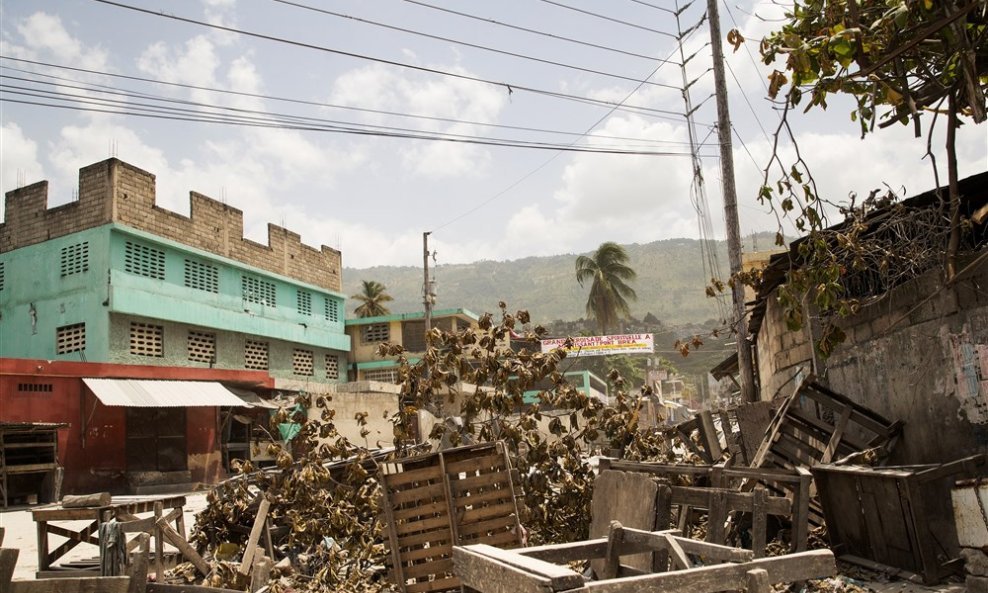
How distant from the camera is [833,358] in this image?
10.9 m

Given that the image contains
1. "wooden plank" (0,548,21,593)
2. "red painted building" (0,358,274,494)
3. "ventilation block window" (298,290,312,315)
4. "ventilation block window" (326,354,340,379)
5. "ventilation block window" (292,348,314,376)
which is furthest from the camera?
"ventilation block window" (326,354,340,379)

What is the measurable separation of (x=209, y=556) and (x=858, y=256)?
8697 millimetres

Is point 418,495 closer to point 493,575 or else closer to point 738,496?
point 738,496

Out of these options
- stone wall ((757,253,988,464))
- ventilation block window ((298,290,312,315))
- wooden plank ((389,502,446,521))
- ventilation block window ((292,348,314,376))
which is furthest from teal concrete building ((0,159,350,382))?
stone wall ((757,253,988,464))

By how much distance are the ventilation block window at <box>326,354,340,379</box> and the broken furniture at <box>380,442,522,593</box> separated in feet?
108

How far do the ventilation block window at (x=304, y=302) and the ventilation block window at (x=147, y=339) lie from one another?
9.84m

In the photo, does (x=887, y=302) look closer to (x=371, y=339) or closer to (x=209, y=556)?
(x=209, y=556)

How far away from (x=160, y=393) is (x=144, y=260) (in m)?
7.76

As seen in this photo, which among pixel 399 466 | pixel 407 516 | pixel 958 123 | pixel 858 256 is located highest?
pixel 958 123

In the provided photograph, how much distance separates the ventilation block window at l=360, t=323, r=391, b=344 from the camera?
45438 millimetres

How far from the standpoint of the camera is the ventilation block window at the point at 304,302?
37.4 metres

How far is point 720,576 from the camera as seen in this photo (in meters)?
3.15

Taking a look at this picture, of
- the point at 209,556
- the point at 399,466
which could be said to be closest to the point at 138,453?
the point at 209,556

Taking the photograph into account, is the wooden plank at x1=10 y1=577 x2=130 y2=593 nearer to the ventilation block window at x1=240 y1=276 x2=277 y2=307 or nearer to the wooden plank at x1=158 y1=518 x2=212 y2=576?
the wooden plank at x1=158 y1=518 x2=212 y2=576
